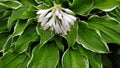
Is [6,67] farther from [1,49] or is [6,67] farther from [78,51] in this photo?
[78,51]

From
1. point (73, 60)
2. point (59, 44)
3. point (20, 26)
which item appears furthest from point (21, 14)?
point (73, 60)

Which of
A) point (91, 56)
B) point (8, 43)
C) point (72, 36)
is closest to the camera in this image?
point (72, 36)

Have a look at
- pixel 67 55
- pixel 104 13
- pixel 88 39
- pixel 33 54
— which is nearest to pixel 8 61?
pixel 33 54

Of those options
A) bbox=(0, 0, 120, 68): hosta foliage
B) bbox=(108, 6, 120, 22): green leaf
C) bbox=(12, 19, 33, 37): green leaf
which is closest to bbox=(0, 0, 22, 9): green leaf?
bbox=(0, 0, 120, 68): hosta foliage

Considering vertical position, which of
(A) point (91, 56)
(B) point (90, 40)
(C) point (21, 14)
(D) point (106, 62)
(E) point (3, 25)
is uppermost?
(C) point (21, 14)

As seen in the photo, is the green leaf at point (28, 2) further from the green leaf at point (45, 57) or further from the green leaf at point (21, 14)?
the green leaf at point (45, 57)

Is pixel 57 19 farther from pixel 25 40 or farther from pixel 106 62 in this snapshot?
pixel 106 62

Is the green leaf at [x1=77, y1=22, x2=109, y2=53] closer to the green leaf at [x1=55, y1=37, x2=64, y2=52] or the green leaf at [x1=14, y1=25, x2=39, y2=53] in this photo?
the green leaf at [x1=55, y1=37, x2=64, y2=52]
